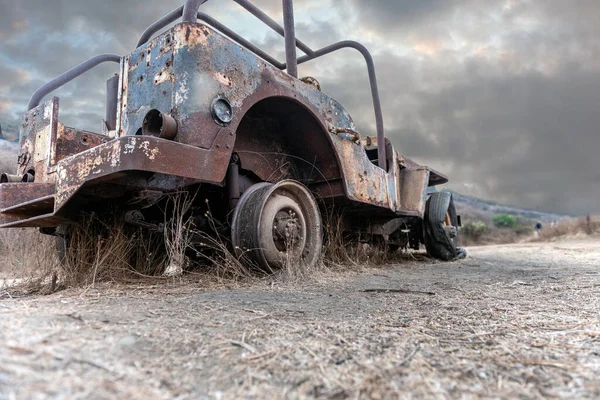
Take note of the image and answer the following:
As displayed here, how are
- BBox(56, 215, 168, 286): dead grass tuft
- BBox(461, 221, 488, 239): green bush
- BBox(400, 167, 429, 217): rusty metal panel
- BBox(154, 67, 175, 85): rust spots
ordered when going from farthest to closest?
BBox(461, 221, 488, 239): green bush, BBox(400, 167, 429, 217): rusty metal panel, BBox(56, 215, 168, 286): dead grass tuft, BBox(154, 67, 175, 85): rust spots

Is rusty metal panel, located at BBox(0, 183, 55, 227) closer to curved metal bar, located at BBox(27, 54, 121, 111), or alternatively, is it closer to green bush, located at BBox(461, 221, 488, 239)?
curved metal bar, located at BBox(27, 54, 121, 111)

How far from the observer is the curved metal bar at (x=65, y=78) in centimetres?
357

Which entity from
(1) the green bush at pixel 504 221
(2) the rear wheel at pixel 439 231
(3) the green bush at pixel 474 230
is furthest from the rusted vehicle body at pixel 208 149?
(1) the green bush at pixel 504 221

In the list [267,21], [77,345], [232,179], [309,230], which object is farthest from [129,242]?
[267,21]

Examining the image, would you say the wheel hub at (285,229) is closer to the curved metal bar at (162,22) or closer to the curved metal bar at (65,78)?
the curved metal bar at (162,22)

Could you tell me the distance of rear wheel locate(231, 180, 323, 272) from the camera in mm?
2841

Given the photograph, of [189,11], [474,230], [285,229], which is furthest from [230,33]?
[474,230]

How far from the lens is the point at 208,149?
254cm

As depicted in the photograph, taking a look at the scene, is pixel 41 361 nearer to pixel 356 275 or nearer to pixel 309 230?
pixel 309 230

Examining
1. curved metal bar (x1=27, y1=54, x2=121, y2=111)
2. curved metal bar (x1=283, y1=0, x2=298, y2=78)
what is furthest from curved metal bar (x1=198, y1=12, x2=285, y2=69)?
curved metal bar (x1=27, y1=54, x2=121, y2=111)

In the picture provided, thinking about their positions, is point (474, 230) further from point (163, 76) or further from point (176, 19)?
point (163, 76)

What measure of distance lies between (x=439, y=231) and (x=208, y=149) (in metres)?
4.21

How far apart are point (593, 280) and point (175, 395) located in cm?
332

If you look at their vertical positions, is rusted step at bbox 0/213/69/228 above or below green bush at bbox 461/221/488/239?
below
